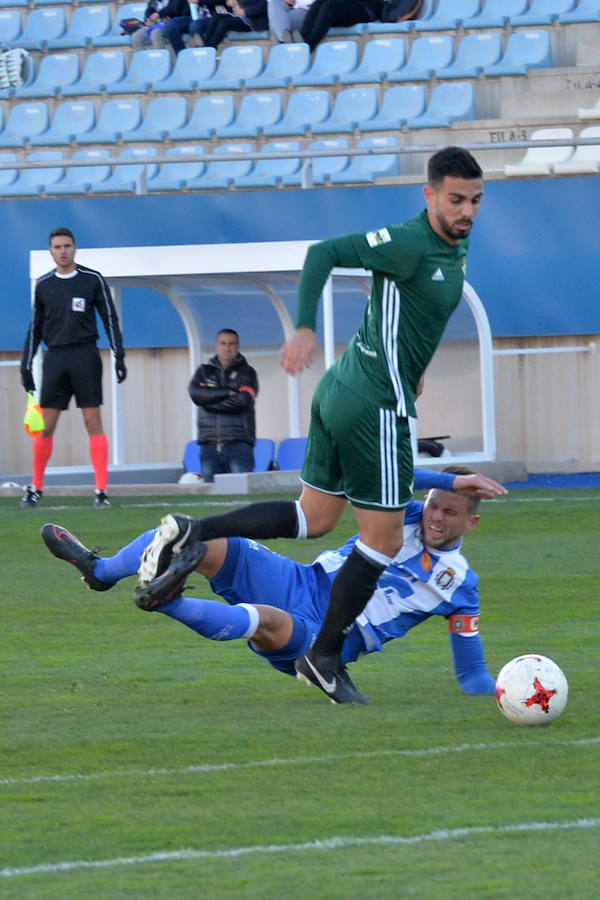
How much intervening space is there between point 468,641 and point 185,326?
11.7 meters

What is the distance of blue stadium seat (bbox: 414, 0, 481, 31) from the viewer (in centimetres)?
1964

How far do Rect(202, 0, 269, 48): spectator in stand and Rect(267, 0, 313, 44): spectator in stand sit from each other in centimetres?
33

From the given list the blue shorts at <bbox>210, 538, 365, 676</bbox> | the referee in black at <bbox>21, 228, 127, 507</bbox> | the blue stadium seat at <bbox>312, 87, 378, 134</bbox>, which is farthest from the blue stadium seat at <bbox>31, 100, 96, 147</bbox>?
the blue shorts at <bbox>210, 538, 365, 676</bbox>

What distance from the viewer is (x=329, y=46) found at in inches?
784

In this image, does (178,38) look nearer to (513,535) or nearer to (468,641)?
(513,535)

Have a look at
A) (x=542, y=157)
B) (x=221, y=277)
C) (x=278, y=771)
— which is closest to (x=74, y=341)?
(x=221, y=277)

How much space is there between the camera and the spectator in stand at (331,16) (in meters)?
20.1

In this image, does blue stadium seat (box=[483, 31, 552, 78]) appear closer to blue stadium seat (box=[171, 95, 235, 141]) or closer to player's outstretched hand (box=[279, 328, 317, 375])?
blue stadium seat (box=[171, 95, 235, 141])

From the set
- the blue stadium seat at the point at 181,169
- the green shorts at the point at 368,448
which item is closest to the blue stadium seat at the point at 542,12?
the blue stadium seat at the point at 181,169

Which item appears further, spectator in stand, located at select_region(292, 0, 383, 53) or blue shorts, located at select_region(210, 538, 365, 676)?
spectator in stand, located at select_region(292, 0, 383, 53)

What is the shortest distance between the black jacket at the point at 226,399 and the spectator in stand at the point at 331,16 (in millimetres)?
Result: 7002

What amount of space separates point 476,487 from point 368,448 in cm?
44

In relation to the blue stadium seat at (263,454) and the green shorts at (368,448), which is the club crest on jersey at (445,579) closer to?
the green shorts at (368,448)

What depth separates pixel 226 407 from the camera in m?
14.7
